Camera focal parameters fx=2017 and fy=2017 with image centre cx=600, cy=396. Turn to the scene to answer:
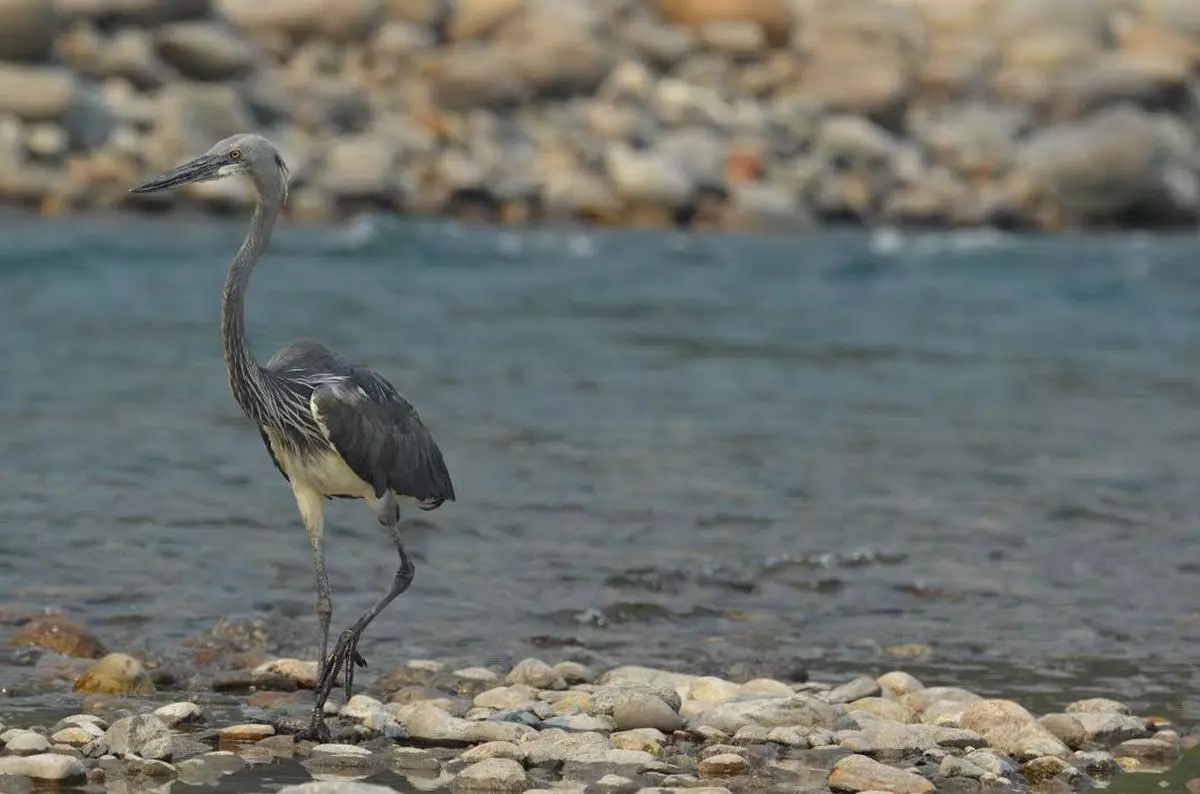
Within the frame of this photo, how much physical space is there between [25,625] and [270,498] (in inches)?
115

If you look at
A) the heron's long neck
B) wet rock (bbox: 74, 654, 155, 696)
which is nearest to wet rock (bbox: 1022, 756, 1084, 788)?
the heron's long neck

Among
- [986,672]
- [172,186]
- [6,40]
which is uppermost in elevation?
[6,40]

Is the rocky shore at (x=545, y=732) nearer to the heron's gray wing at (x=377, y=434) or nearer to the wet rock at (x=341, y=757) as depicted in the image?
the wet rock at (x=341, y=757)

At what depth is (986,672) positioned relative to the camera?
8.11m

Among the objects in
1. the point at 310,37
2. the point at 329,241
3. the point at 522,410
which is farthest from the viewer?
the point at 310,37

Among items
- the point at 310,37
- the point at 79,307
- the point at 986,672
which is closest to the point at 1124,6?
the point at 310,37

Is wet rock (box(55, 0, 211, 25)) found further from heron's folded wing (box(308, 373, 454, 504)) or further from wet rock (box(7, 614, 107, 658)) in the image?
heron's folded wing (box(308, 373, 454, 504))

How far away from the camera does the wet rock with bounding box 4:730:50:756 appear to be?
5996 millimetres

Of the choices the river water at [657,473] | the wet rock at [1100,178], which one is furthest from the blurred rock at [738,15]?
the river water at [657,473]

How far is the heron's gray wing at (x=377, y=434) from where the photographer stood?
22.5 ft

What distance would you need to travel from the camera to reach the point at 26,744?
6016 millimetres

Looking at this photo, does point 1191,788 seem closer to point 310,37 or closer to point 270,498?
point 270,498

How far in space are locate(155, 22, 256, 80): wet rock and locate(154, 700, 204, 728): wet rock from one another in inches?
1024

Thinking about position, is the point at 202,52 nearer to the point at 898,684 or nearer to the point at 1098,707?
the point at 898,684
